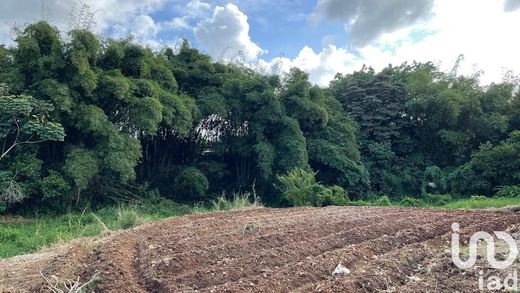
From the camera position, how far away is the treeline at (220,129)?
1321 centimetres

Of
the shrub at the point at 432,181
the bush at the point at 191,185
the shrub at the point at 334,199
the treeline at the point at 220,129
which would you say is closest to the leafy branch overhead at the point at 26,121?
the treeline at the point at 220,129

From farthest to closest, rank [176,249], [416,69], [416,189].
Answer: [416,69]
[416,189]
[176,249]

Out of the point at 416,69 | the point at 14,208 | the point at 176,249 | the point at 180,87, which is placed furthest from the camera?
the point at 416,69

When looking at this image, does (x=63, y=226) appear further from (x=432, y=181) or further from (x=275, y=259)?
(x=432, y=181)

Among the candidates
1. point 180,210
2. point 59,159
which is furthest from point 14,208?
point 180,210

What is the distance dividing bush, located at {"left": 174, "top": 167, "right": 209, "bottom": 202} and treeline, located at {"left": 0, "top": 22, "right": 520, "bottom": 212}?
2.0 inches

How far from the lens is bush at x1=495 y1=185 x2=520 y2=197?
14508mm

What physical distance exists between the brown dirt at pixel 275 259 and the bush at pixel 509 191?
7228 mm

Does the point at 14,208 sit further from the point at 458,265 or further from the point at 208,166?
the point at 458,265

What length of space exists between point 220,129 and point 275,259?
43.2ft

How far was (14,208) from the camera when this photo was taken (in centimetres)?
1374

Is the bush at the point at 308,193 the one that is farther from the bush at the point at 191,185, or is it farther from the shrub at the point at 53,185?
the shrub at the point at 53,185

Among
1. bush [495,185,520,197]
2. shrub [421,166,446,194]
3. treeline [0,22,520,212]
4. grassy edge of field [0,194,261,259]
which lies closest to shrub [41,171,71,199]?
treeline [0,22,520,212]

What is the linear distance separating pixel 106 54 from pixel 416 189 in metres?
13.3
